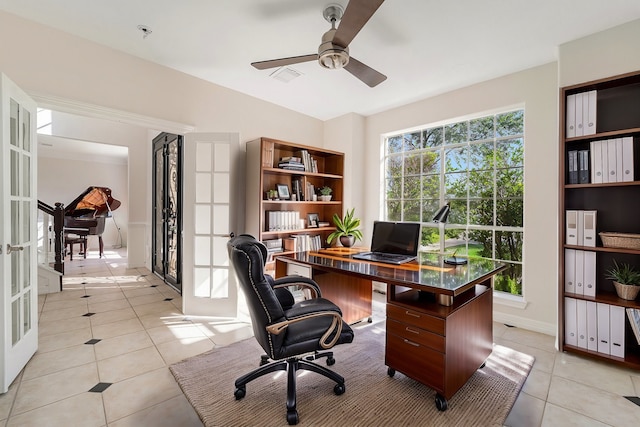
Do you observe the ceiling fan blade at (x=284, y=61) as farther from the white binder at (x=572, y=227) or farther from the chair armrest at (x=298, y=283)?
the white binder at (x=572, y=227)

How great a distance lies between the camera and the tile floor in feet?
5.60

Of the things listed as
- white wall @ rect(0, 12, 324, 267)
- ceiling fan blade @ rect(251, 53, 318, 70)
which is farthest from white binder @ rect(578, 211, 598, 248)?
white wall @ rect(0, 12, 324, 267)

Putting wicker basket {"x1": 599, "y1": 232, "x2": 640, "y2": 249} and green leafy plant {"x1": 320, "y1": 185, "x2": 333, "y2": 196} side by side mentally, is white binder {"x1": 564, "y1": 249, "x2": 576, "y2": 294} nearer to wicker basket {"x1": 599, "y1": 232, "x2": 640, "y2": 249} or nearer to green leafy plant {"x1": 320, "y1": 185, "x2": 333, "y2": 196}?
wicker basket {"x1": 599, "y1": 232, "x2": 640, "y2": 249}

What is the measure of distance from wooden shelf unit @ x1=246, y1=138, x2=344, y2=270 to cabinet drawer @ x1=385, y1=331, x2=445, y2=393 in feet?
6.55

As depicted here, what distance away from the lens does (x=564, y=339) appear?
8.30ft

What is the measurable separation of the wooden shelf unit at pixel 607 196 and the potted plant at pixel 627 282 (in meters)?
0.05

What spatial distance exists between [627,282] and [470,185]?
64.9 inches

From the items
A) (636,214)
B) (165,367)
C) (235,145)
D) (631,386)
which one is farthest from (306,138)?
(631,386)

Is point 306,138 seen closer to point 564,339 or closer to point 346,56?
point 346,56

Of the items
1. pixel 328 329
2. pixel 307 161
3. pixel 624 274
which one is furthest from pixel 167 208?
pixel 624 274

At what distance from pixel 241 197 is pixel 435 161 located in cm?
261

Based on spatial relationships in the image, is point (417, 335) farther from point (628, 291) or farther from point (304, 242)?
point (304, 242)

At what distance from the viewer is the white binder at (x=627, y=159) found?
225 cm

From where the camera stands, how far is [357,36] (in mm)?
2523
